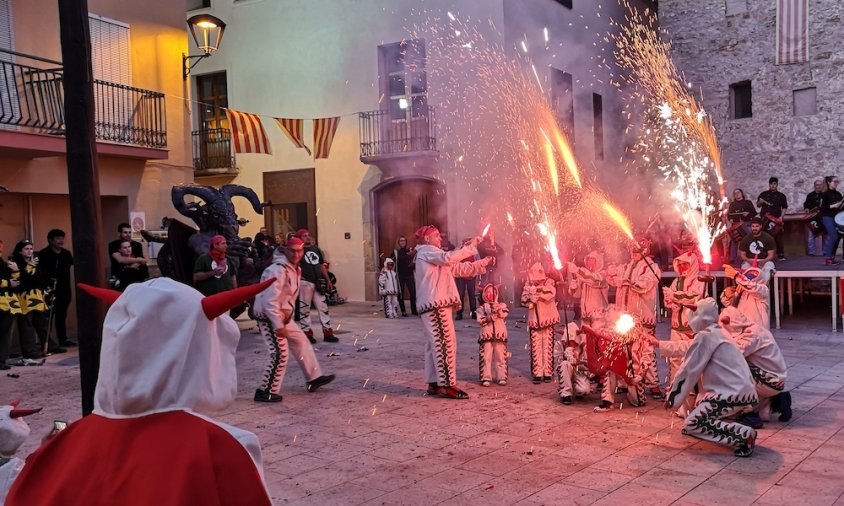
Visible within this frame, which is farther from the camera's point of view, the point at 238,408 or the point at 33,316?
the point at 33,316

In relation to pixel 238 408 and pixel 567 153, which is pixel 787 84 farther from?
pixel 238 408

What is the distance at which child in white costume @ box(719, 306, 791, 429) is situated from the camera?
258 inches

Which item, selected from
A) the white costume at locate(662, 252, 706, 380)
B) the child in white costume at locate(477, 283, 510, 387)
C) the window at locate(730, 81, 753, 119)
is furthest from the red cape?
the window at locate(730, 81, 753, 119)

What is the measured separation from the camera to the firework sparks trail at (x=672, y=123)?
67.8 feet

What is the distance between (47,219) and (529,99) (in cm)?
990

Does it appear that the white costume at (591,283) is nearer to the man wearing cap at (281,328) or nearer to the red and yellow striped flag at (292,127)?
the man wearing cap at (281,328)

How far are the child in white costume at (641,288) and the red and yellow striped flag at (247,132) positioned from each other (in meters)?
9.41

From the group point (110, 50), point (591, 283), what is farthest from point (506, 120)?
point (591, 283)

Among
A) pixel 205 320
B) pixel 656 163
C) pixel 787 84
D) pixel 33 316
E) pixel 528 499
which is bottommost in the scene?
pixel 528 499

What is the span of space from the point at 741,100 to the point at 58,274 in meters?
17.7

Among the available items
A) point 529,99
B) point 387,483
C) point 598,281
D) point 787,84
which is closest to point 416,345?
point 598,281

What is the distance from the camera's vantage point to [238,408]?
7.93m

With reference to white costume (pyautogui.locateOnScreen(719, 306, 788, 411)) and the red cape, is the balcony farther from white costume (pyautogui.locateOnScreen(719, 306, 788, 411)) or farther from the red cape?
the red cape

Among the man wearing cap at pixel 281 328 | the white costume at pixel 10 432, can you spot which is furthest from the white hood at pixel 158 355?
the man wearing cap at pixel 281 328
